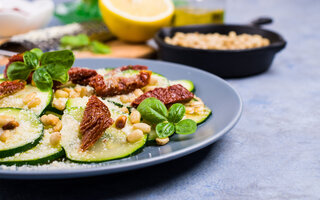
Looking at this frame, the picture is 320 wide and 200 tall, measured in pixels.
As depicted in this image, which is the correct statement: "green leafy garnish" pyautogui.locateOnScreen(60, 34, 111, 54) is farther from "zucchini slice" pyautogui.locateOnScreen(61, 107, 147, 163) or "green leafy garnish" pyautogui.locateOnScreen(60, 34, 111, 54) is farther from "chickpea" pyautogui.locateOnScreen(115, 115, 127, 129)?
"chickpea" pyautogui.locateOnScreen(115, 115, 127, 129)

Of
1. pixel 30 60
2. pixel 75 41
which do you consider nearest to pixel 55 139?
pixel 30 60

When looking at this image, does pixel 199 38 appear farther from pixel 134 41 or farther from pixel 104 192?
pixel 104 192

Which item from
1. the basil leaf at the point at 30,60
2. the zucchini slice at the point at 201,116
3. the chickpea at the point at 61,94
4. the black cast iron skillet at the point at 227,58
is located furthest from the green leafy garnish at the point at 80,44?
the zucchini slice at the point at 201,116

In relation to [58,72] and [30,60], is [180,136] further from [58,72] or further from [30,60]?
[30,60]

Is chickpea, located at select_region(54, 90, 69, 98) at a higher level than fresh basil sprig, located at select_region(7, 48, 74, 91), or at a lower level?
lower

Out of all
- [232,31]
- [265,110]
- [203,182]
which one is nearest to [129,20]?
[232,31]

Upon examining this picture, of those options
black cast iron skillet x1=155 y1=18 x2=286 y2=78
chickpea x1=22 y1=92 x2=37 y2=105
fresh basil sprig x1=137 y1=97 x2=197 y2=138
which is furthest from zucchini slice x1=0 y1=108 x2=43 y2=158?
black cast iron skillet x1=155 y1=18 x2=286 y2=78

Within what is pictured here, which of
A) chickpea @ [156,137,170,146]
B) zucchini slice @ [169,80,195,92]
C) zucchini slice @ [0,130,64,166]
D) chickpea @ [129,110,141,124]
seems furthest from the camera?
zucchini slice @ [169,80,195,92]

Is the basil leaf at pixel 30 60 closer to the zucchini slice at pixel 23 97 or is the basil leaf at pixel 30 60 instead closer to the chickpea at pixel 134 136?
the zucchini slice at pixel 23 97
